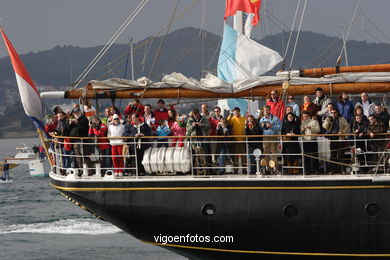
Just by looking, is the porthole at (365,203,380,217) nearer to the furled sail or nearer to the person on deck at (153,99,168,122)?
the person on deck at (153,99,168,122)

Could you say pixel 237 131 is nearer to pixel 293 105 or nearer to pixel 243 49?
pixel 293 105

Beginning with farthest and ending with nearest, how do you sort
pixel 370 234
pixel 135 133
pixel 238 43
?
pixel 238 43
pixel 135 133
pixel 370 234

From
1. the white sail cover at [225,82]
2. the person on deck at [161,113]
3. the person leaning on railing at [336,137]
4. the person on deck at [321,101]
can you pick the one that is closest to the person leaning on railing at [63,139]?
the white sail cover at [225,82]

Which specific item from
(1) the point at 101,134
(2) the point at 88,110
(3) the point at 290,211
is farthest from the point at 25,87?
(3) the point at 290,211

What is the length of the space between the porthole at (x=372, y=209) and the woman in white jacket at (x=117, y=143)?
531 cm

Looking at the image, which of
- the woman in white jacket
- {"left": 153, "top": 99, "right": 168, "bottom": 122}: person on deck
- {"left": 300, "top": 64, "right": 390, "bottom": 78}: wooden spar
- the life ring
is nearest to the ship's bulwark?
the life ring

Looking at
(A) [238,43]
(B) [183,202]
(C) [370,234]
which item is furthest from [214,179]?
(A) [238,43]

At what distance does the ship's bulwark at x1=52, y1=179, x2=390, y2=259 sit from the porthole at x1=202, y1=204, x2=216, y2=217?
0.03 metres

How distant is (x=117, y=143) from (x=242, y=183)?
2.94 metres

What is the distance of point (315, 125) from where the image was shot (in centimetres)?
1762

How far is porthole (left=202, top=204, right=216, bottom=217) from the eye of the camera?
17.7m

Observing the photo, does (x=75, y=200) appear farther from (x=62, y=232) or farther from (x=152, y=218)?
(x=62, y=232)

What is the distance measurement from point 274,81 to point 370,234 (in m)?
4.17

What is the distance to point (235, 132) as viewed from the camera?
18562 millimetres
